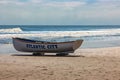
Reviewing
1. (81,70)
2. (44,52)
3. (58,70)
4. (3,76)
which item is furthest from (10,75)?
(44,52)

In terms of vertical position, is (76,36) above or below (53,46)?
below

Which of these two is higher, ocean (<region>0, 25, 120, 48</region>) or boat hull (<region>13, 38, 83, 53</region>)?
boat hull (<region>13, 38, 83, 53</region>)

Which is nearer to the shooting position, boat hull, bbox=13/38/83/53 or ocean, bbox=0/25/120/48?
boat hull, bbox=13/38/83/53

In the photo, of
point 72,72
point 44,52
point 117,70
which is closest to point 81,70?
point 72,72

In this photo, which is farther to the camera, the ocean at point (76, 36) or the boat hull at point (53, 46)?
the ocean at point (76, 36)

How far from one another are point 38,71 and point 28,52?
7.11 metres

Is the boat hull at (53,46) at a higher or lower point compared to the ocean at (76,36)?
higher

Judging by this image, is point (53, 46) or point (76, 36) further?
point (76, 36)

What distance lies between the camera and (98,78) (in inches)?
360

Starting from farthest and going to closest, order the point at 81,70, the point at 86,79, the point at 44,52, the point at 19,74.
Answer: the point at 44,52, the point at 81,70, the point at 19,74, the point at 86,79

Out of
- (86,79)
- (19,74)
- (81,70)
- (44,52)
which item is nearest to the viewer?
(86,79)

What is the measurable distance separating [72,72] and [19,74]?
1.69 meters

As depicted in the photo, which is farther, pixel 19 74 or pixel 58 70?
pixel 58 70

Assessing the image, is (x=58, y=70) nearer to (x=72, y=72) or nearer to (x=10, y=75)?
(x=72, y=72)
